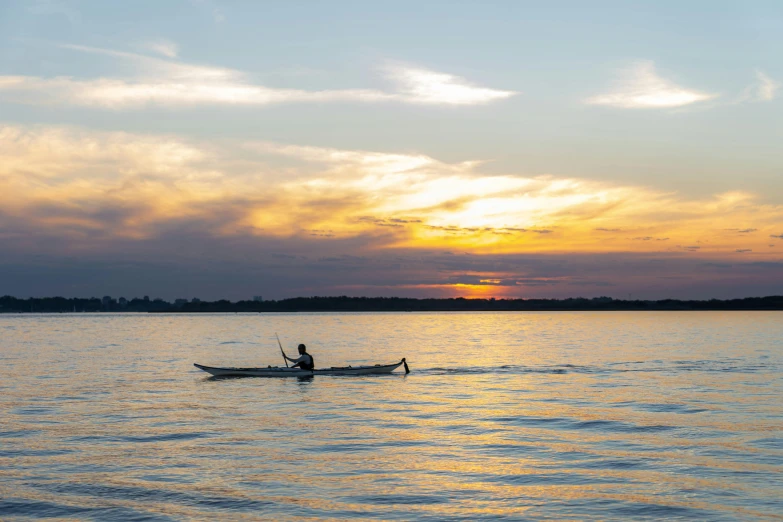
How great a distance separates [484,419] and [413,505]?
14.7 m

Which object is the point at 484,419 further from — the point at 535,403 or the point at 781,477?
the point at 781,477

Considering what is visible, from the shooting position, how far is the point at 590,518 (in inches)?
706

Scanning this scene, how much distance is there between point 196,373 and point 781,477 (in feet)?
145

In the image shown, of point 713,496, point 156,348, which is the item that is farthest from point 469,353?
point 713,496

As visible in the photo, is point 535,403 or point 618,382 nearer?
point 535,403

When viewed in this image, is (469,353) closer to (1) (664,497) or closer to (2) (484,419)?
(2) (484,419)

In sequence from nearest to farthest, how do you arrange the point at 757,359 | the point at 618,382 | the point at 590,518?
1. the point at 590,518
2. the point at 618,382
3. the point at 757,359

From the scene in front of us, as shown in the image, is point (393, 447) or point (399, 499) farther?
point (393, 447)

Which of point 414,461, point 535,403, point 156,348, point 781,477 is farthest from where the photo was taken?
point 156,348

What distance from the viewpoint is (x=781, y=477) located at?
21.5 meters

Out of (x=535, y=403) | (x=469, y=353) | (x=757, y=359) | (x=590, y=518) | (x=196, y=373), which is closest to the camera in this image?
(x=590, y=518)

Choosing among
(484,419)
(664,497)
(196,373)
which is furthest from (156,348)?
(664,497)

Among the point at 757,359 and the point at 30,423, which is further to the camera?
the point at 757,359

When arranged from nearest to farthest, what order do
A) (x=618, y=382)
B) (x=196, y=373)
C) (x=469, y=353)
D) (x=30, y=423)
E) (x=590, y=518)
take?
1. (x=590, y=518)
2. (x=30, y=423)
3. (x=618, y=382)
4. (x=196, y=373)
5. (x=469, y=353)
